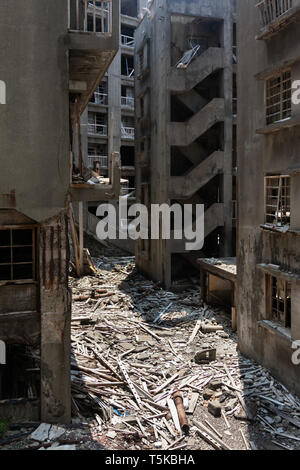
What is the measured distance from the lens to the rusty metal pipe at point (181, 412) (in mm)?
11295

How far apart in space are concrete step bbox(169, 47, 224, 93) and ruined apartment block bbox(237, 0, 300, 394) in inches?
389

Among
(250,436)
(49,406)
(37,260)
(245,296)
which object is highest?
(37,260)

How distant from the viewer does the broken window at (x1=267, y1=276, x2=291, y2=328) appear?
13688mm

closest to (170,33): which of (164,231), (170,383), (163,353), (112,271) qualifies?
(164,231)

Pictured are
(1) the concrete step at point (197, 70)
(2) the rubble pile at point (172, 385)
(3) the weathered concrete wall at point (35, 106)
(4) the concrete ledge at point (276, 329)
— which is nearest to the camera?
(3) the weathered concrete wall at point (35, 106)

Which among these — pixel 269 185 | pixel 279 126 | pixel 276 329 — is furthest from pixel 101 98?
pixel 276 329

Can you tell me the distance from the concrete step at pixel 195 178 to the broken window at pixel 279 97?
1137 cm

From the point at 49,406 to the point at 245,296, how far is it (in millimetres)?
8395

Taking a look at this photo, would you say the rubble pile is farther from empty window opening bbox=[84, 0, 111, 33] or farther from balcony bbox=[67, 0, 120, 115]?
empty window opening bbox=[84, 0, 111, 33]

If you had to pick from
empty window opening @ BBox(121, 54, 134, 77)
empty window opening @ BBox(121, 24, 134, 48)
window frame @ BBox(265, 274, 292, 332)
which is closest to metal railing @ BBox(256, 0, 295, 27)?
window frame @ BBox(265, 274, 292, 332)

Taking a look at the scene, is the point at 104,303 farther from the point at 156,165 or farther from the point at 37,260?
the point at 37,260

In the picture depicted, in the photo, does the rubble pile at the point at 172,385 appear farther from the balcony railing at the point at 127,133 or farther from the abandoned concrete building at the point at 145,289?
the balcony railing at the point at 127,133

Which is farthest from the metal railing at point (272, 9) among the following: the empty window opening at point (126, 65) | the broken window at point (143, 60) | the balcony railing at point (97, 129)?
the empty window opening at point (126, 65)

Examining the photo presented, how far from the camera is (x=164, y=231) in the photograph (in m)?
25.7
